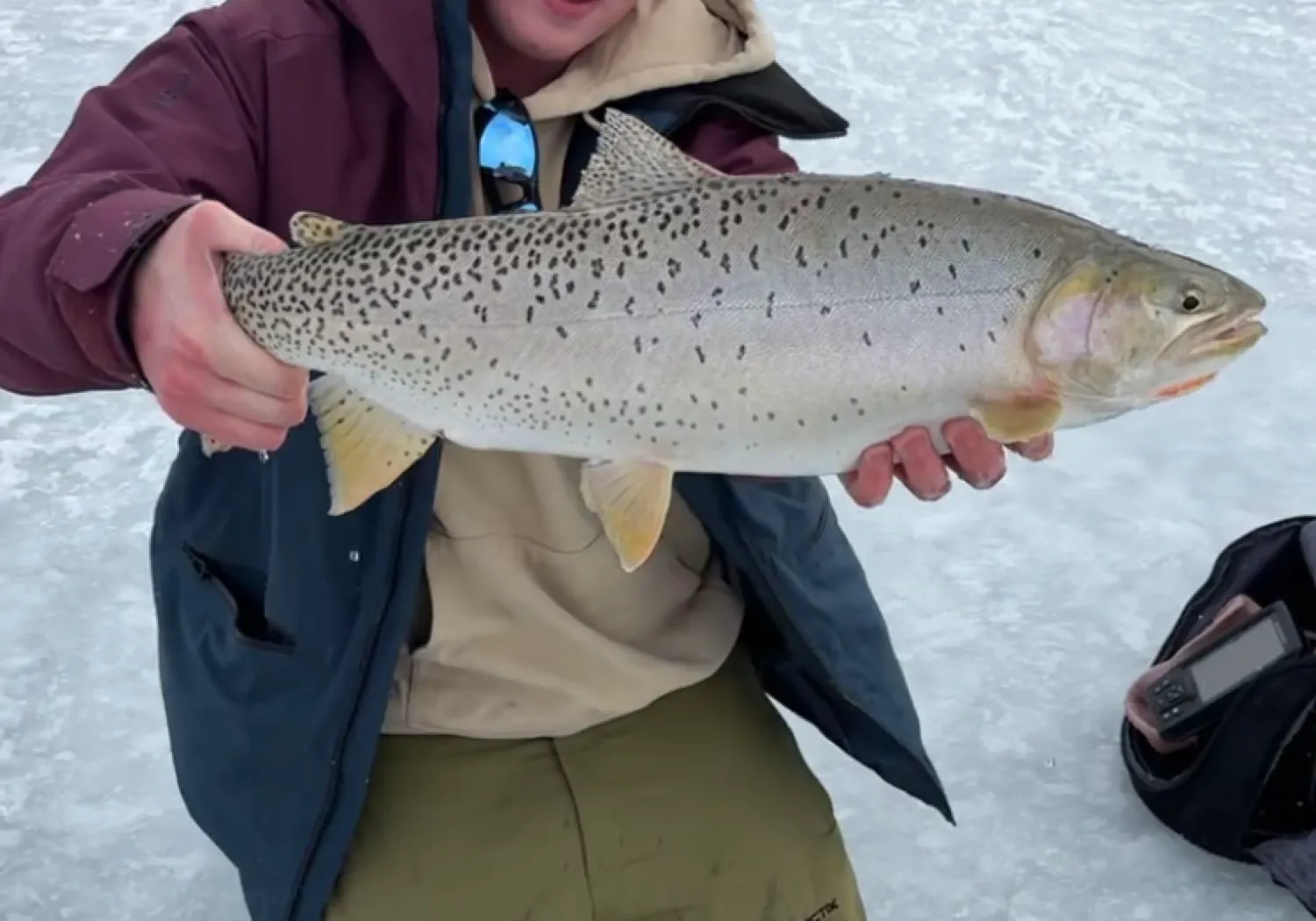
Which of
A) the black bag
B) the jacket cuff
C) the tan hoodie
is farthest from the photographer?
the black bag

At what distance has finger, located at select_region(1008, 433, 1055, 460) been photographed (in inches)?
45.1

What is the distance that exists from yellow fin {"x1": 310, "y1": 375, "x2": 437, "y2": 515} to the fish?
0.03 meters

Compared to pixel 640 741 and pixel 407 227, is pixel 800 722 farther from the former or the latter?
pixel 407 227

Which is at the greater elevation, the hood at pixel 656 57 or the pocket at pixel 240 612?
the hood at pixel 656 57

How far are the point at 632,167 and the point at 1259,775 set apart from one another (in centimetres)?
96

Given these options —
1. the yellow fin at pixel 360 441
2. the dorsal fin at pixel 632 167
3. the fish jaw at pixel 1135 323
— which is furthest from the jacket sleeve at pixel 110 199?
the fish jaw at pixel 1135 323

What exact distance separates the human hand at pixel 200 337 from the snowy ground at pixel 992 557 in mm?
808

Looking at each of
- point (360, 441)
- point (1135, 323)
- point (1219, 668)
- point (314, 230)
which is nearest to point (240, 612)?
point (360, 441)

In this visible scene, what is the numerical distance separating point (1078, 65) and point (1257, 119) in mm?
401

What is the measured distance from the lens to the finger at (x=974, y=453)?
111cm

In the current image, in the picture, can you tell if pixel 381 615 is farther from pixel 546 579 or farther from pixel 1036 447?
pixel 1036 447

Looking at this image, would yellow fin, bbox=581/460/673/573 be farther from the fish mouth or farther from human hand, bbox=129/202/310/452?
the fish mouth

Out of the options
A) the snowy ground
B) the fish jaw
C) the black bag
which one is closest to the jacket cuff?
the fish jaw

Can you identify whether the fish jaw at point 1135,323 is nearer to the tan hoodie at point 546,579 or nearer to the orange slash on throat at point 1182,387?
the orange slash on throat at point 1182,387
